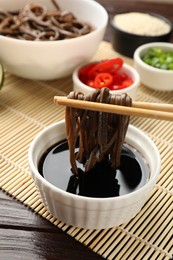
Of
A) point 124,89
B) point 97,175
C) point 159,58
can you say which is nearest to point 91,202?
point 97,175

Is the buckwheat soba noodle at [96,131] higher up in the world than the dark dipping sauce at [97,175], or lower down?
higher up

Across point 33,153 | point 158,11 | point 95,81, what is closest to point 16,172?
point 33,153

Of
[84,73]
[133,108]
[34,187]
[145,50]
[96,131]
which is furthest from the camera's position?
[145,50]

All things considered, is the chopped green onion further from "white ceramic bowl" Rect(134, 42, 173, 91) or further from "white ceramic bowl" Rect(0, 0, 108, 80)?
"white ceramic bowl" Rect(0, 0, 108, 80)

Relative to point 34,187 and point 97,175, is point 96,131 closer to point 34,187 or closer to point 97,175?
point 97,175

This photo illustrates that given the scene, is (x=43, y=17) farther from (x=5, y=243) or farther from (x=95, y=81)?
(x=5, y=243)

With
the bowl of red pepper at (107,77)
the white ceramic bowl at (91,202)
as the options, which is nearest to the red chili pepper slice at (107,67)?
the bowl of red pepper at (107,77)

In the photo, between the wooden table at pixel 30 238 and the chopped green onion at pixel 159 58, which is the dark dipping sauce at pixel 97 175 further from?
the chopped green onion at pixel 159 58
